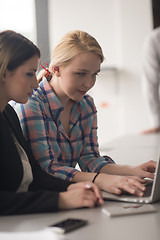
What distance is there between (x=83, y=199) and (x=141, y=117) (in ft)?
12.1

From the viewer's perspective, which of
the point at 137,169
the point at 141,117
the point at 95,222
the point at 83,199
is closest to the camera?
the point at 95,222

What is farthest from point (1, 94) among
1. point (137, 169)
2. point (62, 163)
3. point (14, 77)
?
point (137, 169)

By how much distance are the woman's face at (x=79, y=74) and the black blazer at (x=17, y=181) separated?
0.26 meters

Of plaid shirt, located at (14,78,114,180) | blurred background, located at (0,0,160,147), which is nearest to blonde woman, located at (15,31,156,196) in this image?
plaid shirt, located at (14,78,114,180)

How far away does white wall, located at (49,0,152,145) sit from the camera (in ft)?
15.2

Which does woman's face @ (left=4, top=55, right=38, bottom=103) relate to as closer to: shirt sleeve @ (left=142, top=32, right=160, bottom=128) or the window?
shirt sleeve @ (left=142, top=32, right=160, bottom=128)

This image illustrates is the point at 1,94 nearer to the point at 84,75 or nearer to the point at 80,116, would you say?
the point at 84,75

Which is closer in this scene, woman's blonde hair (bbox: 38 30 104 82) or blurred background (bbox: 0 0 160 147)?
woman's blonde hair (bbox: 38 30 104 82)

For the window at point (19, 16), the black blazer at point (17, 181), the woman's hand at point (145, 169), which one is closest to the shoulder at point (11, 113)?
the black blazer at point (17, 181)

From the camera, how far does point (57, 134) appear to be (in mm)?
1597

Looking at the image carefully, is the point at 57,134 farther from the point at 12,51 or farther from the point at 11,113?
the point at 12,51

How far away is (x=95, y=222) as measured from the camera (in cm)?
98

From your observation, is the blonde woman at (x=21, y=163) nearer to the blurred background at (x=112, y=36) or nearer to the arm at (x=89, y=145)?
the arm at (x=89, y=145)

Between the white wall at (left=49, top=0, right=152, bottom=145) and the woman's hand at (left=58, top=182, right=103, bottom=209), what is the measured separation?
3608 millimetres
